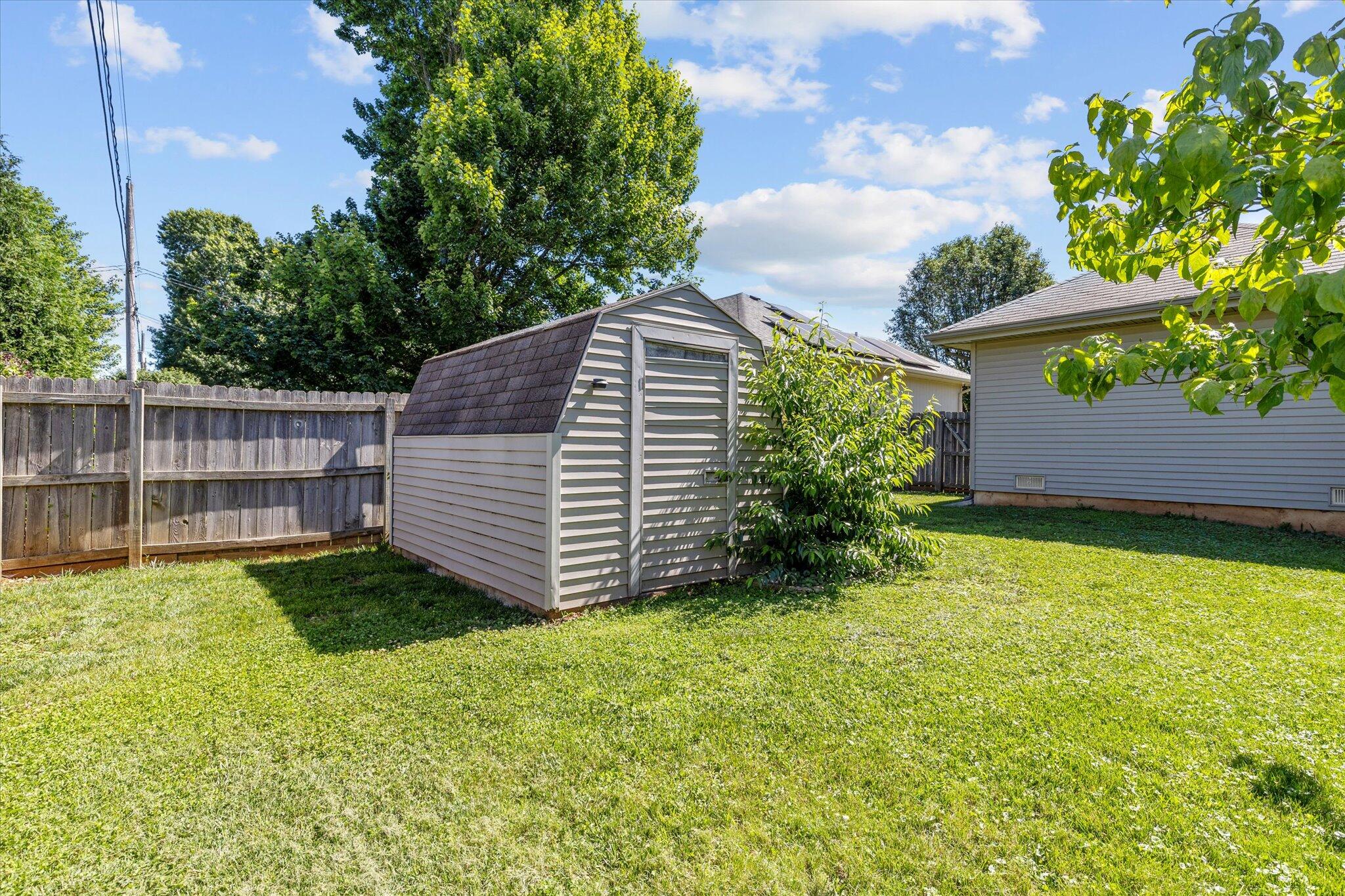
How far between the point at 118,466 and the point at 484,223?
24.4 ft

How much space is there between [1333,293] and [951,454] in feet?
42.9

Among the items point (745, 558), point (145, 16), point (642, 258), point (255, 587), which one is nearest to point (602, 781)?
point (745, 558)

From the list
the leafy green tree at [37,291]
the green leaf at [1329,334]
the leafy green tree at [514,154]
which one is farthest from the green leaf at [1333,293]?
the leafy green tree at [37,291]

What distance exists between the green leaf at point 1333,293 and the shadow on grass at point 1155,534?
22.0ft

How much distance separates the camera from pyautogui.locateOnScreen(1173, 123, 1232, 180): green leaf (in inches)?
48.2

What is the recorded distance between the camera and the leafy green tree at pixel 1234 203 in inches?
48.6

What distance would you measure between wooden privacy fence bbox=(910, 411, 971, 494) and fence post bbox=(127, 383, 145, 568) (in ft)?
42.6

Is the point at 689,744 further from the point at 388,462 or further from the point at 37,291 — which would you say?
the point at 37,291

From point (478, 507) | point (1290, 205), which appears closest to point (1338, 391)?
point (1290, 205)

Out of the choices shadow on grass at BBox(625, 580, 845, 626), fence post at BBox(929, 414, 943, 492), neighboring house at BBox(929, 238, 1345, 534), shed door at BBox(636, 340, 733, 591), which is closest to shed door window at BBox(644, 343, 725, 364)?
shed door at BBox(636, 340, 733, 591)

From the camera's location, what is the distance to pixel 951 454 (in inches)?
520

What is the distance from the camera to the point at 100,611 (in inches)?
192

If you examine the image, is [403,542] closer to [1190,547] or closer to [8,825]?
[8,825]

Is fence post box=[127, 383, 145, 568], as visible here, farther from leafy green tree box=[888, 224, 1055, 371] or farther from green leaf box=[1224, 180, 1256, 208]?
leafy green tree box=[888, 224, 1055, 371]
